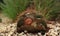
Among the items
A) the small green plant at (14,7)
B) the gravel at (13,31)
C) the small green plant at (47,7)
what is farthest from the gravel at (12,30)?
the small green plant at (47,7)

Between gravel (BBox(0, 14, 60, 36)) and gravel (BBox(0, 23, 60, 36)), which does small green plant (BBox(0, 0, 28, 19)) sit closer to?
gravel (BBox(0, 14, 60, 36))

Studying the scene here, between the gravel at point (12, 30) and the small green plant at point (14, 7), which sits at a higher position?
the small green plant at point (14, 7)

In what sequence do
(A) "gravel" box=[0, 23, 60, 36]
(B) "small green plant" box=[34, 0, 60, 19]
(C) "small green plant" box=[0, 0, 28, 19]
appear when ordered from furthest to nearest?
(C) "small green plant" box=[0, 0, 28, 19] → (B) "small green plant" box=[34, 0, 60, 19] → (A) "gravel" box=[0, 23, 60, 36]

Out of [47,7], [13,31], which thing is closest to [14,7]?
[47,7]

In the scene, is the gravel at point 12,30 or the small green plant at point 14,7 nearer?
the gravel at point 12,30

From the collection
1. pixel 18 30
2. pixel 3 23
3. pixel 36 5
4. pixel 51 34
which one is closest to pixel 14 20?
pixel 3 23

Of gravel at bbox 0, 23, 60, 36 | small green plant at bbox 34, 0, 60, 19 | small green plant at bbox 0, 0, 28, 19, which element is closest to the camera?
gravel at bbox 0, 23, 60, 36

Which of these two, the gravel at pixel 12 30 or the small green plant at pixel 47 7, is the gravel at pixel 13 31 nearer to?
the gravel at pixel 12 30

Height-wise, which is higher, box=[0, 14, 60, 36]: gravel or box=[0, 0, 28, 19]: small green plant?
box=[0, 0, 28, 19]: small green plant

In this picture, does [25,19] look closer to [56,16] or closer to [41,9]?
[41,9]

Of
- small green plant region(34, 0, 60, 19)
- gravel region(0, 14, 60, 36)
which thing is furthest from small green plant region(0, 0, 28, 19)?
small green plant region(34, 0, 60, 19)

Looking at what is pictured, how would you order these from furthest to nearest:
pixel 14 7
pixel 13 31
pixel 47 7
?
pixel 14 7 → pixel 47 7 → pixel 13 31

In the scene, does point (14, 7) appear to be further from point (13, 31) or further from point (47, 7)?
point (13, 31)
